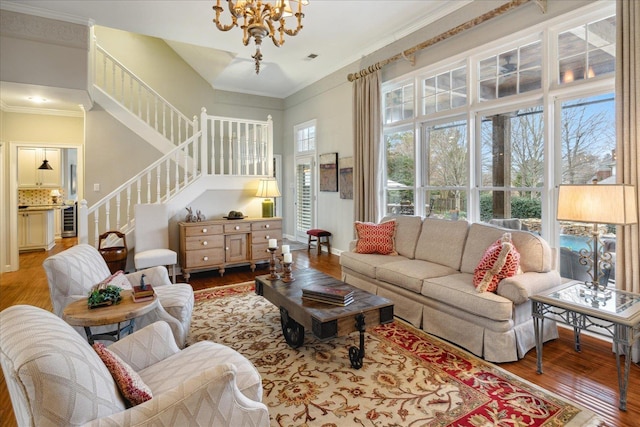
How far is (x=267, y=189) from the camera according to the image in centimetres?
580

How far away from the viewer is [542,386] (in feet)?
7.61

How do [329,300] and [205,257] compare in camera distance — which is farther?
[205,257]

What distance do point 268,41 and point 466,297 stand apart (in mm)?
4778

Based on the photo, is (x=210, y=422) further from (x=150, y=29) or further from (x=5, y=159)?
(x=5, y=159)

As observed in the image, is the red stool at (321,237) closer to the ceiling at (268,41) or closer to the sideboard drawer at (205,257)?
the sideboard drawer at (205,257)

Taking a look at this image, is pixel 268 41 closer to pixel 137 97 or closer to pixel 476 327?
pixel 137 97

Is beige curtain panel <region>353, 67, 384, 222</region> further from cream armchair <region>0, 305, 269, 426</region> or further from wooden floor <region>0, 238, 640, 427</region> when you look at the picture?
cream armchair <region>0, 305, 269, 426</region>

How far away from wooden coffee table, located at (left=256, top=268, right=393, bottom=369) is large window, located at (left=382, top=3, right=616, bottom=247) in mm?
2107

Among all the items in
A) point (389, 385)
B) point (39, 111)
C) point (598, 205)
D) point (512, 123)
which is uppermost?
point (39, 111)

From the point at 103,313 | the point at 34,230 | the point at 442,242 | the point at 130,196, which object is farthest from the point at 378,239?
the point at 34,230

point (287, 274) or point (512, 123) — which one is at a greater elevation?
point (512, 123)

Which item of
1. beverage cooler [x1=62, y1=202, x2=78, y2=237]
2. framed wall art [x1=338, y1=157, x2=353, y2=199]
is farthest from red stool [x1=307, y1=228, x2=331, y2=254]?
beverage cooler [x1=62, y1=202, x2=78, y2=237]

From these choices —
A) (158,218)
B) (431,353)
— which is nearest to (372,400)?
(431,353)

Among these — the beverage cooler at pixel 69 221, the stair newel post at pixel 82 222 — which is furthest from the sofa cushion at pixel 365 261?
the beverage cooler at pixel 69 221
